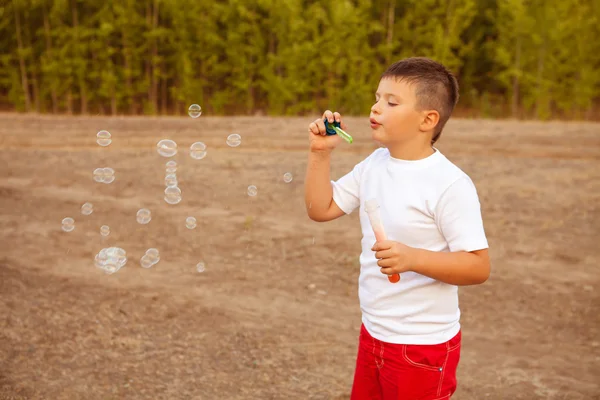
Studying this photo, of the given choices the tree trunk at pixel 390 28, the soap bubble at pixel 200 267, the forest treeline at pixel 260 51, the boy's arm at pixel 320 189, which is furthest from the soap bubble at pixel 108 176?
the tree trunk at pixel 390 28

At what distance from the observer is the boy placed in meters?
1.93

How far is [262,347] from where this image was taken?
4180mm

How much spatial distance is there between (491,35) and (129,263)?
2237cm

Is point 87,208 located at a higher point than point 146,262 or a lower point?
lower

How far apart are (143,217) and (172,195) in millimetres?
771

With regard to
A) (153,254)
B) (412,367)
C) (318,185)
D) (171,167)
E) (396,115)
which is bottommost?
(171,167)

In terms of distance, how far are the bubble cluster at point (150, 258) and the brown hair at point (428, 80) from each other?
4.15 m

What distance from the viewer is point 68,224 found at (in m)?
6.84

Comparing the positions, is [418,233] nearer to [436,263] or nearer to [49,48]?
[436,263]

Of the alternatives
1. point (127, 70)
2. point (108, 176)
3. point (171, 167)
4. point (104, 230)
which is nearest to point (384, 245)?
point (104, 230)

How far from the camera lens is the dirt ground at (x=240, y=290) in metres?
3.81

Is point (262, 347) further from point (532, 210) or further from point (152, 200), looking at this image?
A: point (532, 210)

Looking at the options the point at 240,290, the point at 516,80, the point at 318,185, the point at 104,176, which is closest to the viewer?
the point at 318,185

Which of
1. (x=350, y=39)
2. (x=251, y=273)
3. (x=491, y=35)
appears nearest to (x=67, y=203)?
(x=251, y=273)
